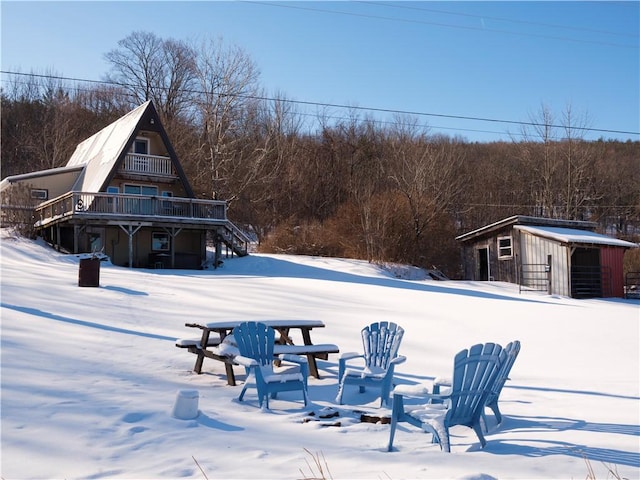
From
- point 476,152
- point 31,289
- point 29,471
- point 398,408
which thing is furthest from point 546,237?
point 476,152

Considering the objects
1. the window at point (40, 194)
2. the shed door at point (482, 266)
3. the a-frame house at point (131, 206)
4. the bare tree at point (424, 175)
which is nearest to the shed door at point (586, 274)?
the shed door at point (482, 266)

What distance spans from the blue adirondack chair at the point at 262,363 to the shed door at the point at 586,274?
21.7m

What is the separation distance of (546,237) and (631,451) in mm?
22729

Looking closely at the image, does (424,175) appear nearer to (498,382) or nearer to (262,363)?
(262,363)

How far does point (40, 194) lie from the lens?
27641 millimetres

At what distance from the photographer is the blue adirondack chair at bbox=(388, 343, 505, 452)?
15.7 feet

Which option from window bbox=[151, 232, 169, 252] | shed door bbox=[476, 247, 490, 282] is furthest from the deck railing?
shed door bbox=[476, 247, 490, 282]

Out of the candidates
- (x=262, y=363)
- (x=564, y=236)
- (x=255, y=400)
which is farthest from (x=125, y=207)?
→ (x=564, y=236)

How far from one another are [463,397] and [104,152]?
26.1 m

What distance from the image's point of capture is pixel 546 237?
26.0 metres

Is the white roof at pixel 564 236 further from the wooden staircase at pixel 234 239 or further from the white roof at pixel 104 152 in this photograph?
the white roof at pixel 104 152

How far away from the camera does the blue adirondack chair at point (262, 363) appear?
612 cm

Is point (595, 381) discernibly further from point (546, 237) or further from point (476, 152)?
point (476, 152)

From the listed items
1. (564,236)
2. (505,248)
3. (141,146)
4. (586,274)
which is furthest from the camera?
(505,248)
